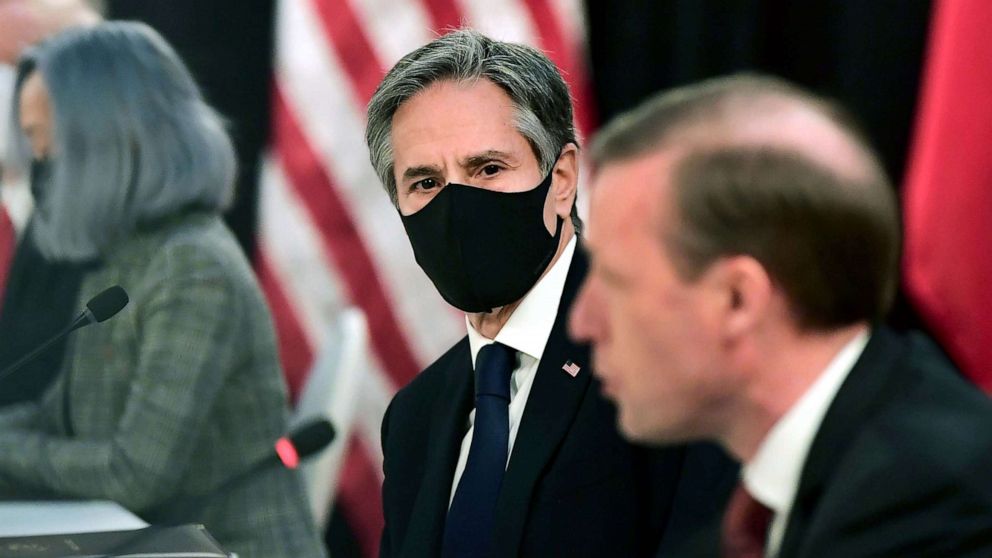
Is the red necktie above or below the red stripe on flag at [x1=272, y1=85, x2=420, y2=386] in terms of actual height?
above

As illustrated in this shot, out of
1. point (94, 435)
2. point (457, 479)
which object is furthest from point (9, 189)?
point (457, 479)

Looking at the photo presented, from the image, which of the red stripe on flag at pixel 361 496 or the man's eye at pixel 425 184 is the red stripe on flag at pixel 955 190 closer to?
the red stripe on flag at pixel 361 496

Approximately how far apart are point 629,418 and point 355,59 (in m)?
1.92

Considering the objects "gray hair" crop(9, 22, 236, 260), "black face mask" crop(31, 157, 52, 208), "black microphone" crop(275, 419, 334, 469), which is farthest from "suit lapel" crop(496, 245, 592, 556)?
"black face mask" crop(31, 157, 52, 208)

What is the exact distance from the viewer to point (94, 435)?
7.18 feet

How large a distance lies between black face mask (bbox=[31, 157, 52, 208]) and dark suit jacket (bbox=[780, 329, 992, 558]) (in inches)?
65.2

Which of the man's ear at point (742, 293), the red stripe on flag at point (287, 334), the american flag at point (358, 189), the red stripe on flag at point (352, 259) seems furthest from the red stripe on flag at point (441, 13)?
the man's ear at point (742, 293)

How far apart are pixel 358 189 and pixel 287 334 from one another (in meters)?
0.37

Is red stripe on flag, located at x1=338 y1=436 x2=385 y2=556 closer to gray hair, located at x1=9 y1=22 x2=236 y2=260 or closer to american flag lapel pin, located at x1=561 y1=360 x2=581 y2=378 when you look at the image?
gray hair, located at x1=9 y1=22 x2=236 y2=260

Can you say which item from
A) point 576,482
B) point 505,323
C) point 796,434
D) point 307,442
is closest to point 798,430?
point 796,434

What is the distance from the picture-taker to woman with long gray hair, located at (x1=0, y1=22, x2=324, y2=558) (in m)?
2.16

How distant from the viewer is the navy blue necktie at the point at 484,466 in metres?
1.66

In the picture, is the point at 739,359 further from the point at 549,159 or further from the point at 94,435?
the point at 94,435

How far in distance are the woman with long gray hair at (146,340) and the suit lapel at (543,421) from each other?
2.15 feet
